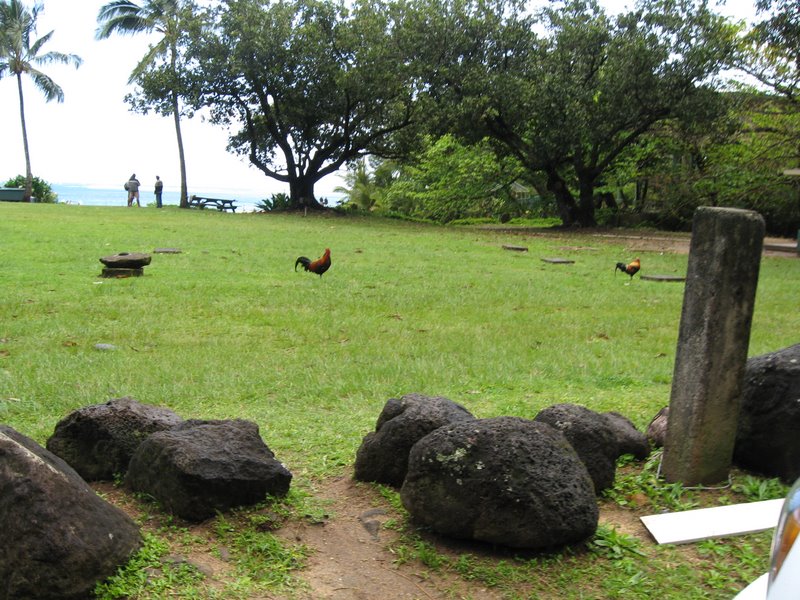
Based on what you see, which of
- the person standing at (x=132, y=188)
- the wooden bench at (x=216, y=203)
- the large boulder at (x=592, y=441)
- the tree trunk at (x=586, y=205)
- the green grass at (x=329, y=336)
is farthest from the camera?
the wooden bench at (x=216, y=203)

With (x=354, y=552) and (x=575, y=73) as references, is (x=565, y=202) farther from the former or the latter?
(x=354, y=552)

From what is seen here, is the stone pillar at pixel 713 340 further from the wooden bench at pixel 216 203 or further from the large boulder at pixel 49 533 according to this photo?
the wooden bench at pixel 216 203

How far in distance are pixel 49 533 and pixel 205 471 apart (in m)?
0.76

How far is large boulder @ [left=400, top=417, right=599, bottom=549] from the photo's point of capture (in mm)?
3469

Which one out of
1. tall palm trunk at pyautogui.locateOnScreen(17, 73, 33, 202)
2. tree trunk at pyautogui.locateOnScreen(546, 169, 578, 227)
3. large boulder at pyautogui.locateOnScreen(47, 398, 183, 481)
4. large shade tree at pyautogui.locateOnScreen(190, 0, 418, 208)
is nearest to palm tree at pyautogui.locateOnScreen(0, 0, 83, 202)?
tall palm trunk at pyautogui.locateOnScreen(17, 73, 33, 202)

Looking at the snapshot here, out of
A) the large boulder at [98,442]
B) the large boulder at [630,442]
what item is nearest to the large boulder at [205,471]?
the large boulder at [98,442]

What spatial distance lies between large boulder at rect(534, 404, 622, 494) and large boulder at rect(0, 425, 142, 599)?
2.17m

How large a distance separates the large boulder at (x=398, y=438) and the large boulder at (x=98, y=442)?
1212 mm

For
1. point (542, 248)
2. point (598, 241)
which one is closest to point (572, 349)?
point (542, 248)

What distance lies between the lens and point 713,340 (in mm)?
3986

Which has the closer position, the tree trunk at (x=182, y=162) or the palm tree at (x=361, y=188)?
the tree trunk at (x=182, y=162)

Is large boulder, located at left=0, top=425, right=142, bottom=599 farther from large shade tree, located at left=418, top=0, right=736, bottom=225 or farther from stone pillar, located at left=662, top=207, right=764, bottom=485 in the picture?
large shade tree, located at left=418, top=0, right=736, bottom=225

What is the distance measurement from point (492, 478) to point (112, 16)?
40001 mm

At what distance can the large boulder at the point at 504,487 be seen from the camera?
3.47 metres
